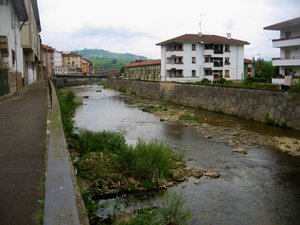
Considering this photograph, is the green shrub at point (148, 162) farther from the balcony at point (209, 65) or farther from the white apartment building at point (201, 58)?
the balcony at point (209, 65)

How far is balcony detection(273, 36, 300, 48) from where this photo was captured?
131 feet

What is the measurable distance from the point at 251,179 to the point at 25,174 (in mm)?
7136

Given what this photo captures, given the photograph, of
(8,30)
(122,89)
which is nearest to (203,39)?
(122,89)

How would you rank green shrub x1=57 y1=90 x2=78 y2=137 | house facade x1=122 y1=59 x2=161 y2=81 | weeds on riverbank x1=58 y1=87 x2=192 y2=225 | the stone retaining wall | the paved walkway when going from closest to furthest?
the paved walkway
weeds on riverbank x1=58 y1=87 x2=192 y2=225
green shrub x1=57 y1=90 x2=78 y2=137
house facade x1=122 y1=59 x2=161 y2=81
the stone retaining wall

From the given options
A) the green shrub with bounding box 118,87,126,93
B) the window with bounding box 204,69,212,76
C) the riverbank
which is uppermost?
the window with bounding box 204,69,212,76

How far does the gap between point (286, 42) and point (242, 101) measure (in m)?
19.3

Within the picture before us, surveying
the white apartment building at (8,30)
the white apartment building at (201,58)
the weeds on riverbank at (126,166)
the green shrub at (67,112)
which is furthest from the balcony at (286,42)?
the weeds on riverbank at (126,166)

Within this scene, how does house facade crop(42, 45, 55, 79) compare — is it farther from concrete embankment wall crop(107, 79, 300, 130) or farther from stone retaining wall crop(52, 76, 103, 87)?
concrete embankment wall crop(107, 79, 300, 130)

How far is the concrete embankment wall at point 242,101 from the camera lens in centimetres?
2078

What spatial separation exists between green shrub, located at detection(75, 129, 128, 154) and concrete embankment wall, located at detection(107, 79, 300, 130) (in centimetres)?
1174

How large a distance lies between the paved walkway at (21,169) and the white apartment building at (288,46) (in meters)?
33.3

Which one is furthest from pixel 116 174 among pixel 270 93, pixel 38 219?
pixel 270 93

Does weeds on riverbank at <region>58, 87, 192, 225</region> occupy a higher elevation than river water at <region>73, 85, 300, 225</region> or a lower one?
higher

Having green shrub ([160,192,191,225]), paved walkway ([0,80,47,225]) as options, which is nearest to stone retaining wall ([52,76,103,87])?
paved walkway ([0,80,47,225])
